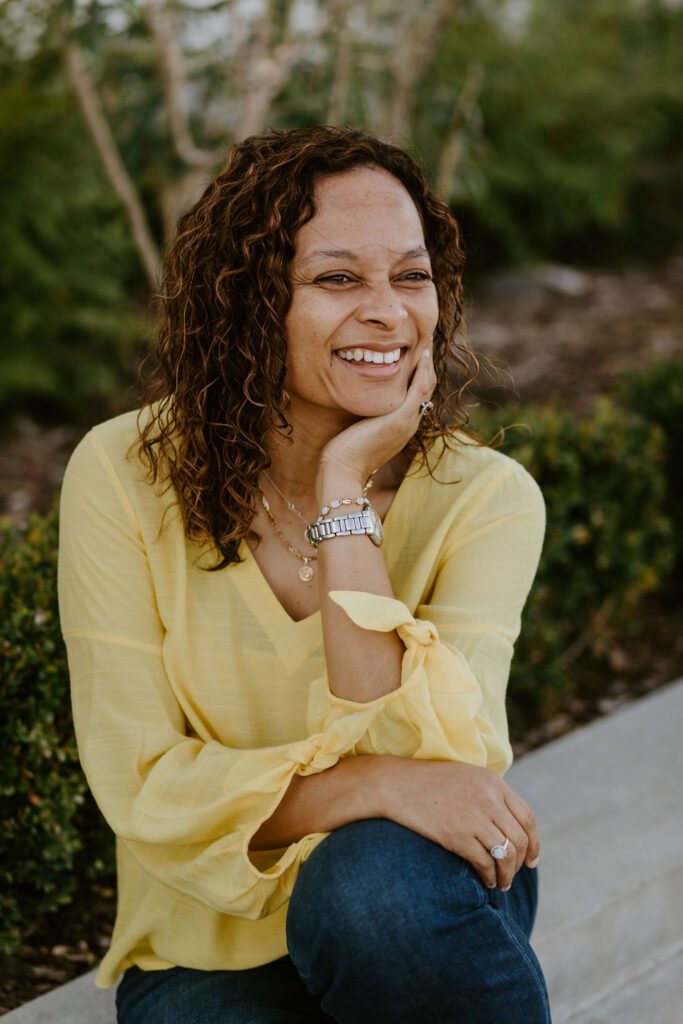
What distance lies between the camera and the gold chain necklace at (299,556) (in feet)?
7.77

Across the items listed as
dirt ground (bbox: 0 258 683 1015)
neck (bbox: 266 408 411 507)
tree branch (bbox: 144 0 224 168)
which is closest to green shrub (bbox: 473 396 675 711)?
dirt ground (bbox: 0 258 683 1015)

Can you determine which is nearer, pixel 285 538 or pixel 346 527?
pixel 346 527

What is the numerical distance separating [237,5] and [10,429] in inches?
95.1

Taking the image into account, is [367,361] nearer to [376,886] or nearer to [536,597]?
[376,886]

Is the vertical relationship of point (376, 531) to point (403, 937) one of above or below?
above

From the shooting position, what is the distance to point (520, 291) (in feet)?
28.1

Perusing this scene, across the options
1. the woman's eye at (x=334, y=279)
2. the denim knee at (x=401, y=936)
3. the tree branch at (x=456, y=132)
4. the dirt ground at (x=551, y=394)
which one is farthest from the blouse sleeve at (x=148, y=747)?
the tree branch at (x=456, y=132)

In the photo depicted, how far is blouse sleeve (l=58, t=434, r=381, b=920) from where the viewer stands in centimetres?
200

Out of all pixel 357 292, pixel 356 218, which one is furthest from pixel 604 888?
pixel 356 218

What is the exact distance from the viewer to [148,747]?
6.88ft

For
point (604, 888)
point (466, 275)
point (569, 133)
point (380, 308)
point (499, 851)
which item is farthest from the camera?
point (569, 133)

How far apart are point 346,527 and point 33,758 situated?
41.0 inches

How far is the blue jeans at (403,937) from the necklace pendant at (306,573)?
57cm

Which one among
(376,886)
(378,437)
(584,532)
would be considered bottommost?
(584,532)
